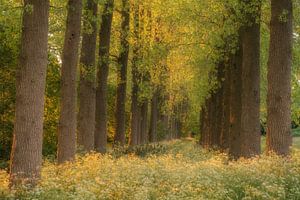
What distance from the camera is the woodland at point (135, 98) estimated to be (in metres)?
11.1

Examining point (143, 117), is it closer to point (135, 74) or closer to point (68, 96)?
point (135, 74)

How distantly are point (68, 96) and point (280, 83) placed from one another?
6277mm

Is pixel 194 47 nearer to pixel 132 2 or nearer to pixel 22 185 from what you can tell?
pixel 132 2

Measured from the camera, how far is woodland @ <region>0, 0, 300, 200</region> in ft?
36.4

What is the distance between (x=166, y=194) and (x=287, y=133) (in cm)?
681

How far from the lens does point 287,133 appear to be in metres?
16.1

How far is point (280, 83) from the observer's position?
1595cm

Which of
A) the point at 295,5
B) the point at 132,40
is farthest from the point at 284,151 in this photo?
the point at 132,40

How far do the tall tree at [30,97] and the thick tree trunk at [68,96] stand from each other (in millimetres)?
4769

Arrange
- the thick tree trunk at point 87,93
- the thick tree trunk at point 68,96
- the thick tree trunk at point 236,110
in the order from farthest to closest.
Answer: the thick tree trunk at point 236,110
the thick tree trunk at point 87,93
the thick tree trunk at point 68,96

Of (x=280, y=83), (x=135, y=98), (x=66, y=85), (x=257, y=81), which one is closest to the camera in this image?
(x=280, y=83)

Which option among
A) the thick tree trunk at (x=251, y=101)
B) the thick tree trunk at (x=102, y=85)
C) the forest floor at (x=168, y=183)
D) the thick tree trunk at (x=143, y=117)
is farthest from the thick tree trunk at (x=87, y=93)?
the thick tree trunk at (x=143, y=117)

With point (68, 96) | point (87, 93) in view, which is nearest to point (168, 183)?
point (68, 96)

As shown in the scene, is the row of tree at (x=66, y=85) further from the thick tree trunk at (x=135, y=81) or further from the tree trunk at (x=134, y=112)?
the tree trunk at (x=134, y=112)
